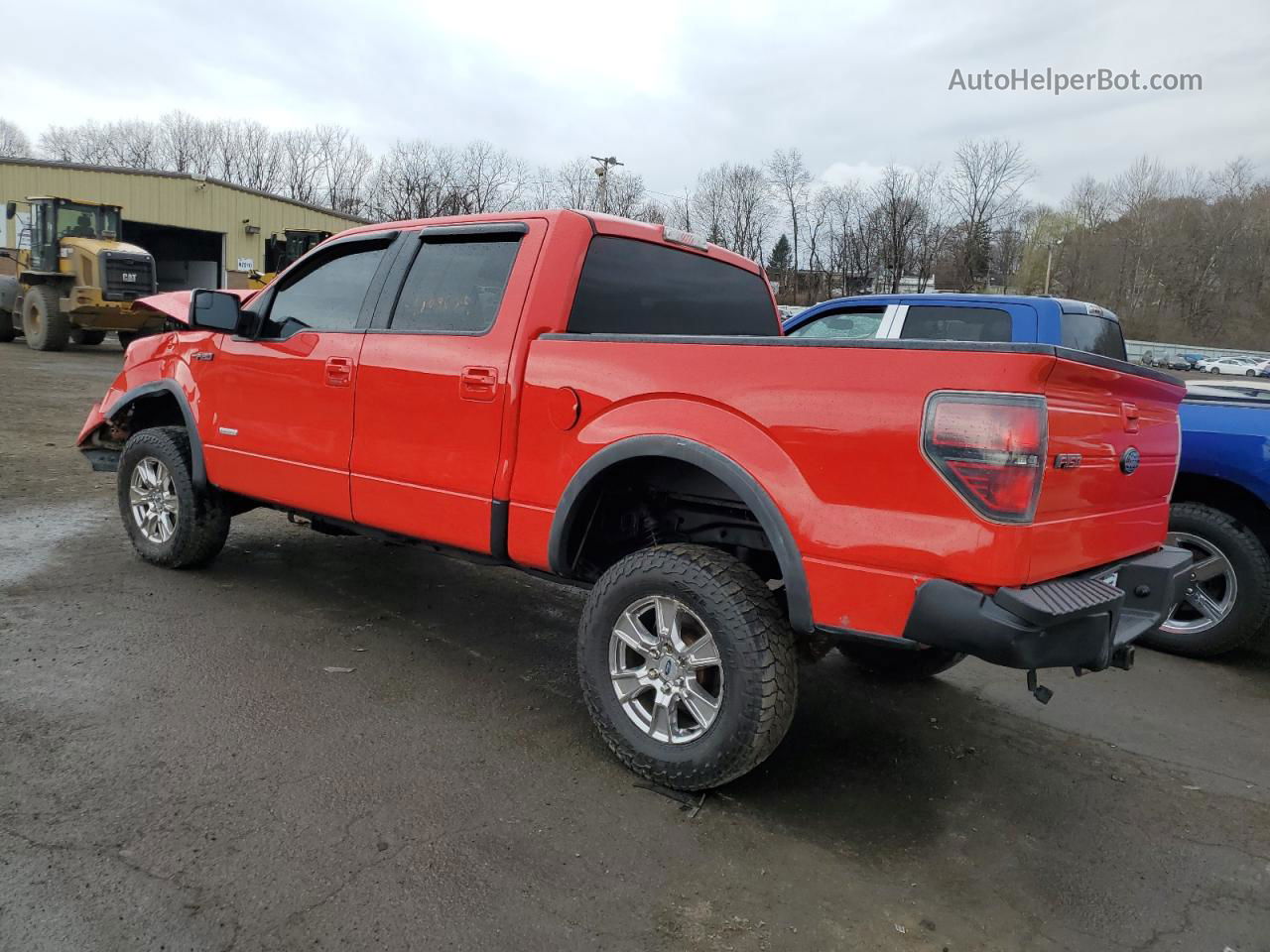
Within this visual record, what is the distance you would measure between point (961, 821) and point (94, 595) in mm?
4220

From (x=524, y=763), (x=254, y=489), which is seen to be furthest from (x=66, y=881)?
(x=254, y=489)

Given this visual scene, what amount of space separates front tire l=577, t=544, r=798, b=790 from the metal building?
94.1ft

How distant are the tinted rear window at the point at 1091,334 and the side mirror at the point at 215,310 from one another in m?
4.63

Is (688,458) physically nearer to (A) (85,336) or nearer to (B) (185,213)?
(A) (85,336)

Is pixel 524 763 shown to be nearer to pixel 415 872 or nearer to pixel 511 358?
pixel 415 872

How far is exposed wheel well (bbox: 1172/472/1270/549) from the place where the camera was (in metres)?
4.56

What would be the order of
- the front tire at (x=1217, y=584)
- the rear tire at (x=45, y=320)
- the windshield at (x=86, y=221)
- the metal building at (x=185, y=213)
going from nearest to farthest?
the front tire at (x=1217, y=584)
the rear tire at (x=45, y=320)
the windshield at (x=86, y=221)
the metal building at (x=185, y=213)

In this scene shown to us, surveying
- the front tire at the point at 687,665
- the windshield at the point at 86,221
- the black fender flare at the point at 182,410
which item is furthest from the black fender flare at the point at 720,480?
the windshield at the point at 86,221

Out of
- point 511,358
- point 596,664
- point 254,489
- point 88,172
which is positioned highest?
point 88,172

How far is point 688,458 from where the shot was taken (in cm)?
282

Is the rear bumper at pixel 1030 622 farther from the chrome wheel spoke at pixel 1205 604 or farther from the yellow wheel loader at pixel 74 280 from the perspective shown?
the yellow wheel loader at pixel 74 280

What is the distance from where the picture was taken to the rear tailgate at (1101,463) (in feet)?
7.70

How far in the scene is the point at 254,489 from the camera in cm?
444

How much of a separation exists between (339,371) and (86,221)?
64.8 ft
